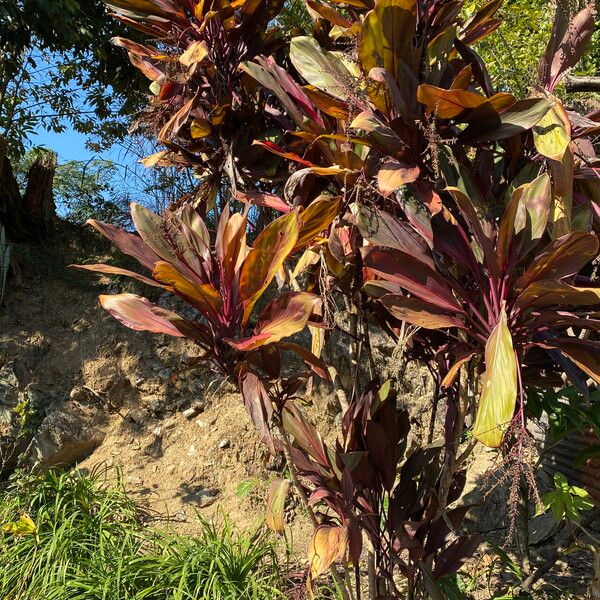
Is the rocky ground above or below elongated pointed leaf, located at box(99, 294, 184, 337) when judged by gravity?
below

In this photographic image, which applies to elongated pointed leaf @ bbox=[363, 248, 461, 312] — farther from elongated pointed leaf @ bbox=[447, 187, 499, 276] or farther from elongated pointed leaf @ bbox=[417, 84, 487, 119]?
elongated pointed leaf @ bbox=[417, 84, 487, 119]

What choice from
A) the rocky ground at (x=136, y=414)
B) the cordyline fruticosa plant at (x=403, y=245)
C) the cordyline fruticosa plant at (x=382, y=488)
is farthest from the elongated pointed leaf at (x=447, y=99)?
the rocky ground at (x=136, y=414)

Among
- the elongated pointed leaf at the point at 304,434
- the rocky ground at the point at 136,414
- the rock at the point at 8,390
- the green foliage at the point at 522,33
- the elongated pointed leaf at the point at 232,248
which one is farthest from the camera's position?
the green foliage at the point at 522,33

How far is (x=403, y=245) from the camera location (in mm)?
1534

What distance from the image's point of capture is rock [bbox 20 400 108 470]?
13.6 feet

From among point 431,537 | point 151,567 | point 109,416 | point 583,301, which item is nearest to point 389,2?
point 583,301

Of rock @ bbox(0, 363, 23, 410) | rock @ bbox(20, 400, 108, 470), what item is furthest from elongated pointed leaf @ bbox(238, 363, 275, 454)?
rock @ bbox(0, 363, 23, 410)

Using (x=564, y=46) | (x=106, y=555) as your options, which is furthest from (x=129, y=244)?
(x=106, y=555)

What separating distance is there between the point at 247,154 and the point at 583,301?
1.38m

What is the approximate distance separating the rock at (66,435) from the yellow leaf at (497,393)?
143 inches

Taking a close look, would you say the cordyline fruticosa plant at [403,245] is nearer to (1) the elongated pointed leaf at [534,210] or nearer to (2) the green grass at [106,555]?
(1) the elongated pointed leaf at [534,210]

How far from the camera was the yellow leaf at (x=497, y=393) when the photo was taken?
1.17 m

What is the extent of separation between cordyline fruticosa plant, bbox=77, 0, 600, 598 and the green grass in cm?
88

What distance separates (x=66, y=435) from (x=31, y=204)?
2.75m
